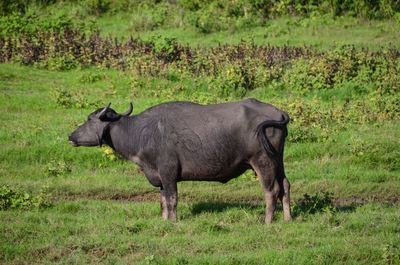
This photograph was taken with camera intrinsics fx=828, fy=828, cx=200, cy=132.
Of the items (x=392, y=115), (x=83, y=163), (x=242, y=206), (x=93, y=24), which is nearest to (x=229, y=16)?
(x=93, y=24)

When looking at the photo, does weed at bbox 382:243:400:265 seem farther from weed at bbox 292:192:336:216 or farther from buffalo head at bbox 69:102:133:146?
buffalo head at bbox 69:102:133:146

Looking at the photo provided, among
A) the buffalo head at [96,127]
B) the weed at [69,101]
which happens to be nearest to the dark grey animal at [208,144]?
the buffalo head at [96,127]

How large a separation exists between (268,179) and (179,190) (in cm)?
236

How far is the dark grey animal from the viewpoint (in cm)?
912

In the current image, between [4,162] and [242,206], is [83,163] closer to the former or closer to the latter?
[4,162]

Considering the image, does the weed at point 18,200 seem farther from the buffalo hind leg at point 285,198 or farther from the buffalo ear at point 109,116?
the buffalo hind leg at point 285,198

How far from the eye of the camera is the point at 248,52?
1752 centimetres

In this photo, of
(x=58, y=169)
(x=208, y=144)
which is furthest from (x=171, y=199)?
(x=58, y=169)

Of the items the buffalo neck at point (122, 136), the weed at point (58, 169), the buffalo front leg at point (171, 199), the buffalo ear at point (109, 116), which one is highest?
the buffalo ear at point (109, 116)

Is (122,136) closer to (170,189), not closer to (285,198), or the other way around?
(170,189)

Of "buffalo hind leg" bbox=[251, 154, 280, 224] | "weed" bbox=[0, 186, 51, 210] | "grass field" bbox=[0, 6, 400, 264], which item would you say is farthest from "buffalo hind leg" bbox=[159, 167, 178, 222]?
"weed" bbox=[0, 186, 51, 210]

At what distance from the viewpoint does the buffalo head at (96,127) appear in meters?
9.95

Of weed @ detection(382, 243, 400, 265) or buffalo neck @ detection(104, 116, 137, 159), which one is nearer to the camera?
weed @ detection(382, 243, 400, 265)

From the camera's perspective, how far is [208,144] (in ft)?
30.6
